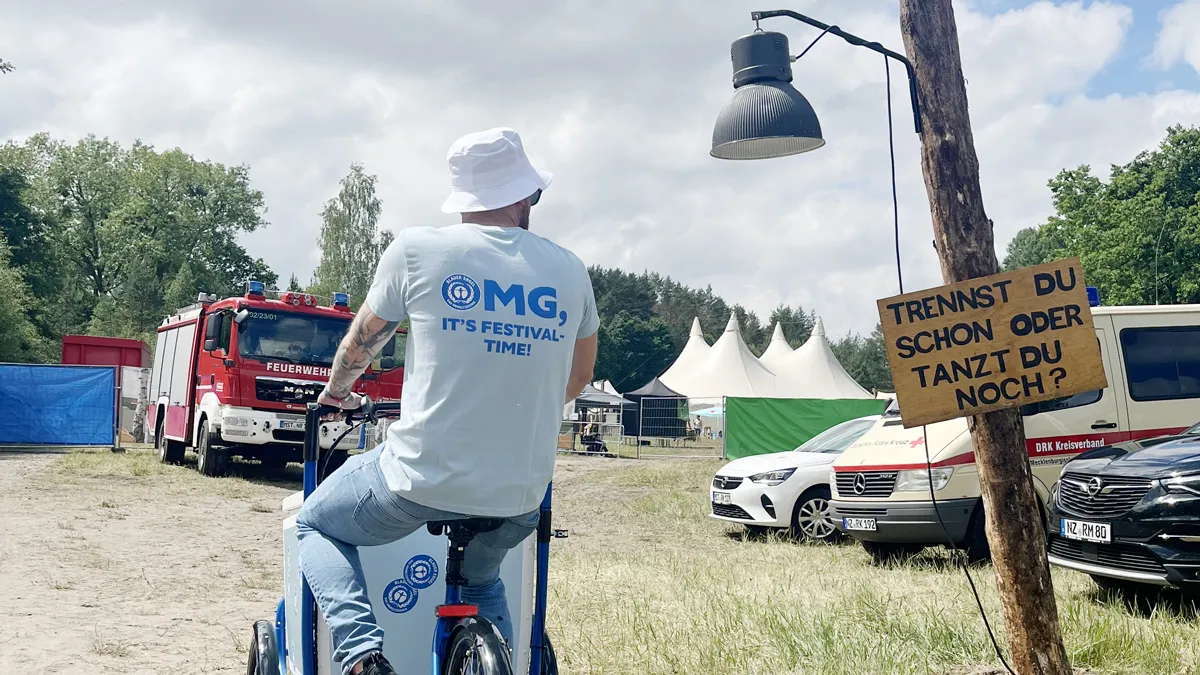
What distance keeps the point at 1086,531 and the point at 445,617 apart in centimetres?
530

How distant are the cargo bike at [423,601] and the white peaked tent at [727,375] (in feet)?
149

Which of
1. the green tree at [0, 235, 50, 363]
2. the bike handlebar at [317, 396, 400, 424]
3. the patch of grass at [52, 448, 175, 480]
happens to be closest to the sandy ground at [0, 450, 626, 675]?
the patch of grass at [52, 448, 175, 480]

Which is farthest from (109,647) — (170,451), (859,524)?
(170,451)

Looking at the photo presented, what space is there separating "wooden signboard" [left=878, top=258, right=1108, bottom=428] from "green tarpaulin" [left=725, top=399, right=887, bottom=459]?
25.9m

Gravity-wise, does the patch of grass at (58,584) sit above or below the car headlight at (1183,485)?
below

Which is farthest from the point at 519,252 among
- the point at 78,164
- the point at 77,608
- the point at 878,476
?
the point at 78,164

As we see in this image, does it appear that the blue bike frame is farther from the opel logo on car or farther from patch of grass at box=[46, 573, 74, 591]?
the opel logo on car

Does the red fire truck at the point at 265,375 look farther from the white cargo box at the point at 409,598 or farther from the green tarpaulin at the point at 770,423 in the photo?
the green tarpaulin at the point at 770,423

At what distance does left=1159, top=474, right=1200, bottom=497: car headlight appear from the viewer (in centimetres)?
645

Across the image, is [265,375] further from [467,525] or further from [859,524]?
[467,525]

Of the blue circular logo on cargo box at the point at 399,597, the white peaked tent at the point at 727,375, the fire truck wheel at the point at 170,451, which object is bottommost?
the blue circular logo on cargo box at the point at 399,597

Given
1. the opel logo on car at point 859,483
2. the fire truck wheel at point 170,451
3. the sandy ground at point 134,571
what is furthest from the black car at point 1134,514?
the fire truck wheel at point 170,451

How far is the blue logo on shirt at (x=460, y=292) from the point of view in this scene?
2893 mm

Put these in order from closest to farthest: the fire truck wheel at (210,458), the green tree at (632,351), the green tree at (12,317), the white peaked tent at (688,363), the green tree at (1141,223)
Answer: the fire truck wheel at (210,458) < the green tree at (12,317) < the green tree at (1141,223) < the white peaked tent at (688,363) < the green tree at (632,351)
